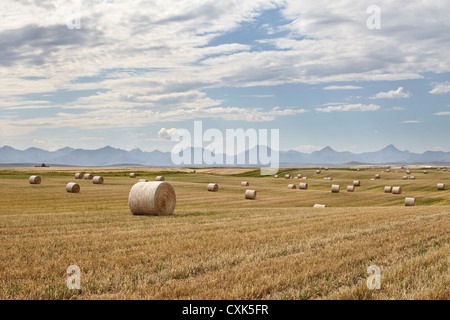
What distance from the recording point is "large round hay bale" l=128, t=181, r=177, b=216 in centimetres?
2484

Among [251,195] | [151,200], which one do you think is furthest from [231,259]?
[251,195]

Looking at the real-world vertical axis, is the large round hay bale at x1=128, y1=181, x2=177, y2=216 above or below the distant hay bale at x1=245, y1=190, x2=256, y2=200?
above

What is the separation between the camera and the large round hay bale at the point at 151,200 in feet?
81.5

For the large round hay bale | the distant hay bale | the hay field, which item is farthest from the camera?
the distant hay bale

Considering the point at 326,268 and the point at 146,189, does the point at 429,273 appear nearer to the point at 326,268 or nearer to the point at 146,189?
the point at 326,268

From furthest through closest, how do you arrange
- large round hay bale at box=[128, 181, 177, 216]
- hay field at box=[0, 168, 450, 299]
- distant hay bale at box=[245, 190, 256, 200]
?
distant hay bale at box=[245, 190, 256, 200] < large round hay bale at box=[128, 181, 177, 216] < hay field at box=[0, 168, 450, 299]

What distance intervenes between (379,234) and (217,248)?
609cm

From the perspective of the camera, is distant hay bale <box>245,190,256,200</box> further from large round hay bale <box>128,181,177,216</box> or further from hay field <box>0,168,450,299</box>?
hay field <box>0,168,450,299</box>

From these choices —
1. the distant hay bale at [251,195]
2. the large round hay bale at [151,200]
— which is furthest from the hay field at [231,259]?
the distant hay bale at [251,195]

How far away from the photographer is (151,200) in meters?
24.8

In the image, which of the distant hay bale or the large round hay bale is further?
the distant hay bale

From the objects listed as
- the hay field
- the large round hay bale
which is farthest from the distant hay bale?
the hay field

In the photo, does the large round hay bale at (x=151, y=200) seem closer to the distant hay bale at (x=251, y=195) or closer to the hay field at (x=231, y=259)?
the hay field at (x=231, y=259)
